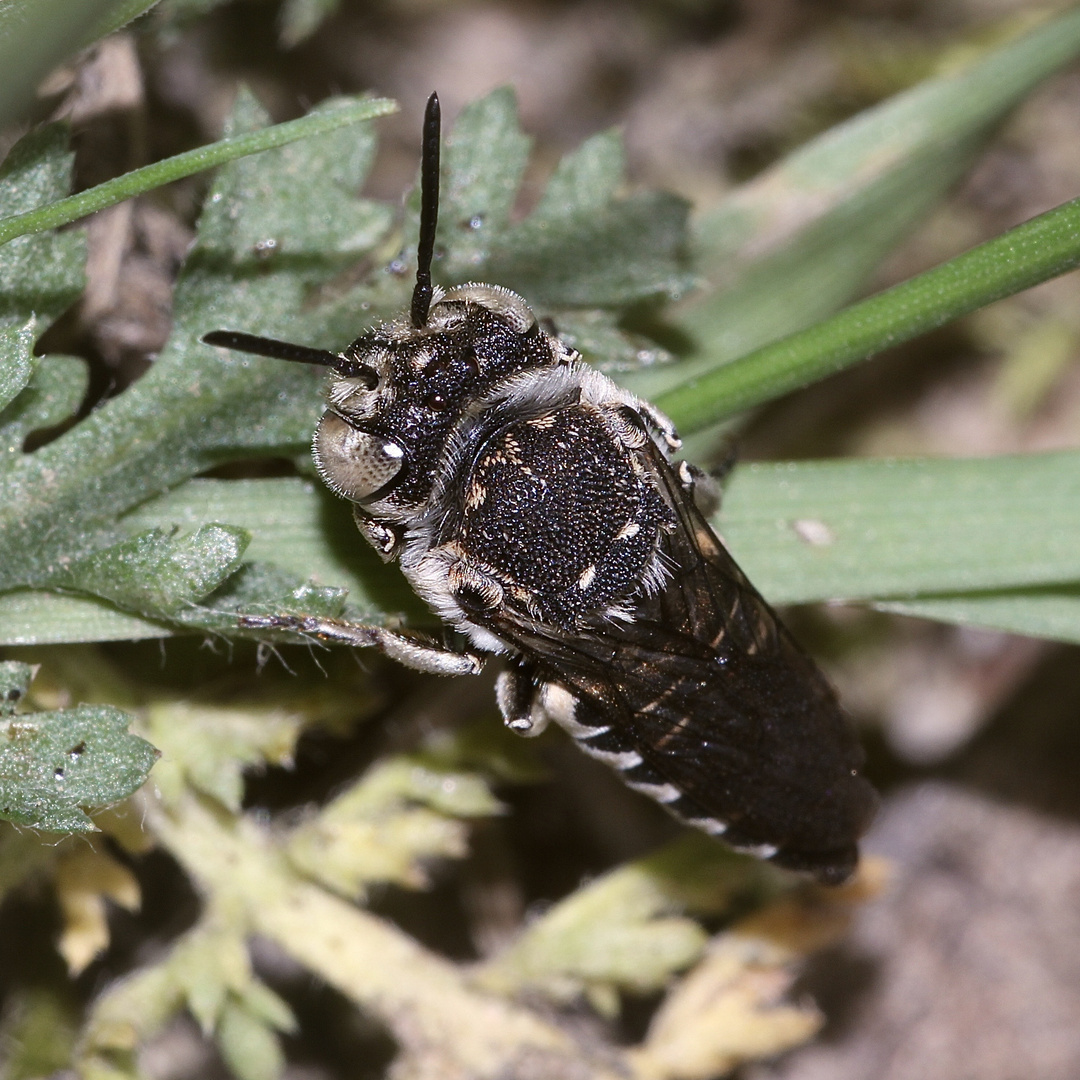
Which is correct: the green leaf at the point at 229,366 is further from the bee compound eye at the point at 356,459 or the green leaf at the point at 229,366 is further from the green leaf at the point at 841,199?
the green leaf at the point at 841,199

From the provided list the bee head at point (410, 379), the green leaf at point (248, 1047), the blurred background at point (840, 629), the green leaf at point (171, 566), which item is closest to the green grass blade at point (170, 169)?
the bee head at point (410, 379)

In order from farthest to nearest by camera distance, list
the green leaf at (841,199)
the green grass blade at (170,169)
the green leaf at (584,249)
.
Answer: the green leaf at (841,199), the green leaf at (584,249), the green grass blade at (170,169)

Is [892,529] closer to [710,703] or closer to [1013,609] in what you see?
[1013,609]

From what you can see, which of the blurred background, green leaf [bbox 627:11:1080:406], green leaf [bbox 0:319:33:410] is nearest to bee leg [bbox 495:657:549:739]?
the blurred background

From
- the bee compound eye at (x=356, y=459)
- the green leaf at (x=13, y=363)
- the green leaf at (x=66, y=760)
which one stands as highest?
the green leaf at (x=13, y=363)

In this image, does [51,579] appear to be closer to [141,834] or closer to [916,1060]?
[141,834]

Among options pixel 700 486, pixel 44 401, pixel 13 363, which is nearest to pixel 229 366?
pixel 44 401
